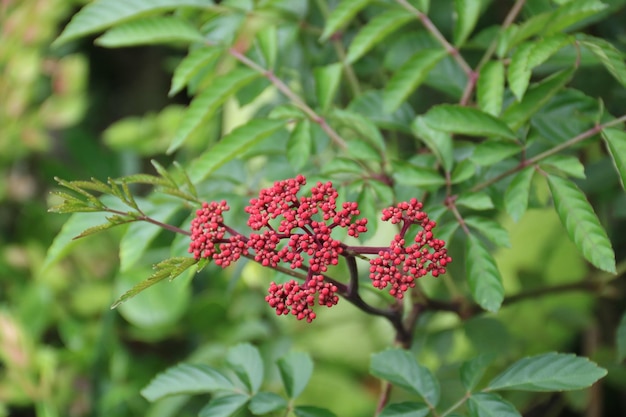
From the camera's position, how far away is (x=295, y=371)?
0.86 meters

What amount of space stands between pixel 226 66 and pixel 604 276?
979mm

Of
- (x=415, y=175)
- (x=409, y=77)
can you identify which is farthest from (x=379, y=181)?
(x=409, y=77)

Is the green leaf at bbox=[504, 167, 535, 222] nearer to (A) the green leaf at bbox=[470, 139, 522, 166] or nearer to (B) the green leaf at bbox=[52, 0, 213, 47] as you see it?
(A) the green leaf at bbox=[470, 139, 522, 166]

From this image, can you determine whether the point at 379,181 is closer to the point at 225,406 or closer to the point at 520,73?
the point at 520,73

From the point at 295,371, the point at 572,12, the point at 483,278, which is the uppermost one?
the point at 572,12

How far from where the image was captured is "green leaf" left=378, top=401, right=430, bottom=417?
740 millimetres

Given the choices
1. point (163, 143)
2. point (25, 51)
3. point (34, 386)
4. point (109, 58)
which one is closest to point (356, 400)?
point (34, 386)

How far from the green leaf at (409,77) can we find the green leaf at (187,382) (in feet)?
1.23

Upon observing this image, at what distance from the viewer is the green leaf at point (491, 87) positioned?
810mm

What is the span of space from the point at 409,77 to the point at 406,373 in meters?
0.35

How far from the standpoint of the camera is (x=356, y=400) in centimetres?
153

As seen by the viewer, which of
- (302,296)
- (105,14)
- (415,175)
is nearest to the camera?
(302,296)

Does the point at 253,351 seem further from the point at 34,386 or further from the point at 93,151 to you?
the point at 93,151

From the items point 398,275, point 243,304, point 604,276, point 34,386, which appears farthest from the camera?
point 243,304
